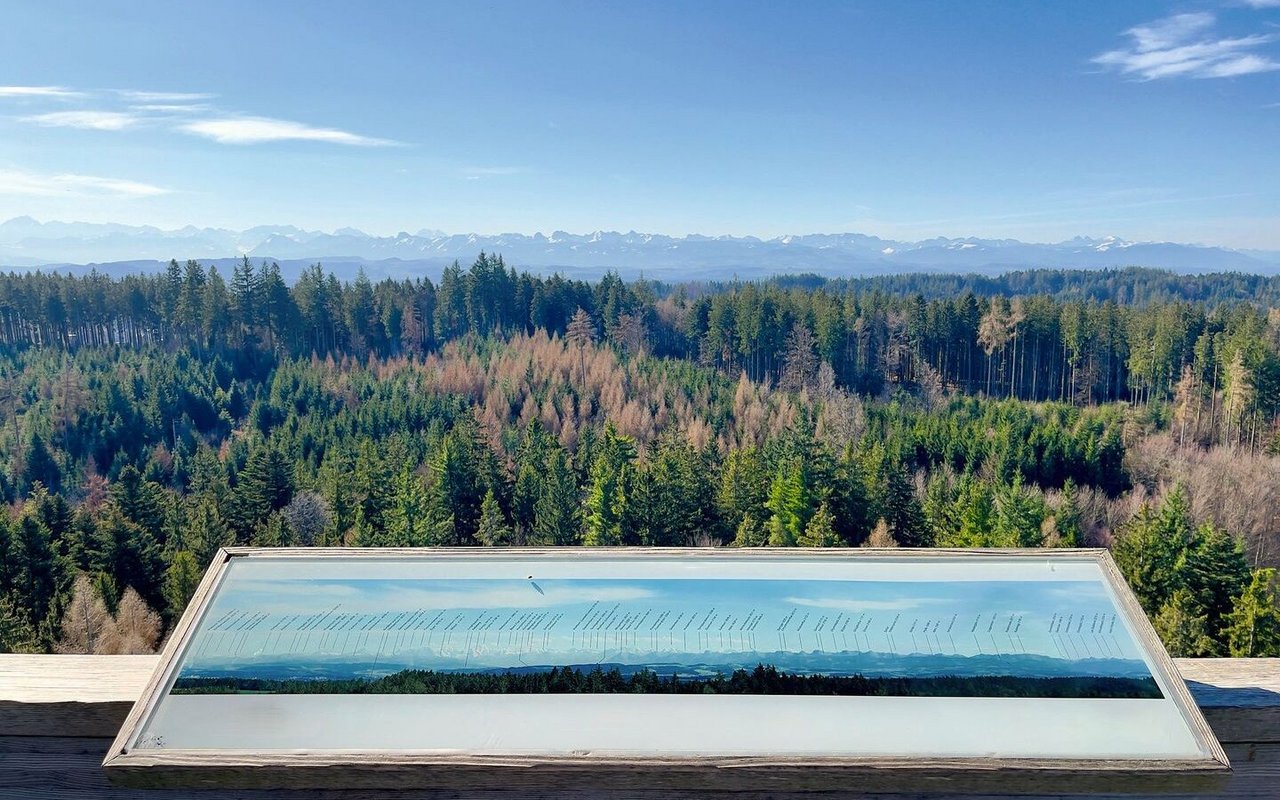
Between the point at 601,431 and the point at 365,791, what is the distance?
41.3 metres

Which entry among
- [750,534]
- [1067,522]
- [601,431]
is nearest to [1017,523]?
[1067,522]

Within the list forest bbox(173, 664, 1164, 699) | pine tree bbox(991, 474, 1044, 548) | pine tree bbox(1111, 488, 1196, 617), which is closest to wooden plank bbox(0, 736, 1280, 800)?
forest bbox(173, 664, 1164, 699)

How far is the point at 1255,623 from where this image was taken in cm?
2103

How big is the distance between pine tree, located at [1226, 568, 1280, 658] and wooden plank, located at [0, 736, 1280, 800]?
21712 mm

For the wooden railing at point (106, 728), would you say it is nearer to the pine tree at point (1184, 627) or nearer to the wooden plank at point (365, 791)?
the wooden plank at point (365, 791)

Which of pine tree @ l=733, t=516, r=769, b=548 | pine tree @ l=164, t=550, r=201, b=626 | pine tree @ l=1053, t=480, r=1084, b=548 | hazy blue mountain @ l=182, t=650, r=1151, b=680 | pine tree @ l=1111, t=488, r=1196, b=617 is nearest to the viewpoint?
hazy blue mountain @ l=182, t=650, r=1151, b=680

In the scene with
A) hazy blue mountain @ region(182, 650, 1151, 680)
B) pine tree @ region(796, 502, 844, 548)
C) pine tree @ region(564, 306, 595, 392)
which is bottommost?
pine tree @ region(796, 502, 844, 548)

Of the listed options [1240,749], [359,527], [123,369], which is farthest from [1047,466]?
[123,369]

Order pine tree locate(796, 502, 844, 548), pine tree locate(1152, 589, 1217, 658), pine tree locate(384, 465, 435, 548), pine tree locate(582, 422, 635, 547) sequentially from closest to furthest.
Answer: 1. pine tree locate(1152, 589, 1217, 658)
2. pine tree locate(796, 502, 844, 548)
3. pine tree locate(384, 465, 435, 548)
4. pine tree locate(582, 422, 635, 547)

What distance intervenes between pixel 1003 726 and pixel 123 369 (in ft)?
232

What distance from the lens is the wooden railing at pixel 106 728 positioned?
10.2ft

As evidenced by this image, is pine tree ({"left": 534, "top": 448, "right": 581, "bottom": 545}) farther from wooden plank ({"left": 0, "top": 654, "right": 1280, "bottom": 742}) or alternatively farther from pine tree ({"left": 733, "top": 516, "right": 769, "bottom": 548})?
wooden plank ({"left": 0, "top": 654, "right": 1280, "bottom": 742})

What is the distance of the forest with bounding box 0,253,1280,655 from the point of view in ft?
86.4

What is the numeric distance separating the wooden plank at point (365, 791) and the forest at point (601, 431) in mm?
20504
